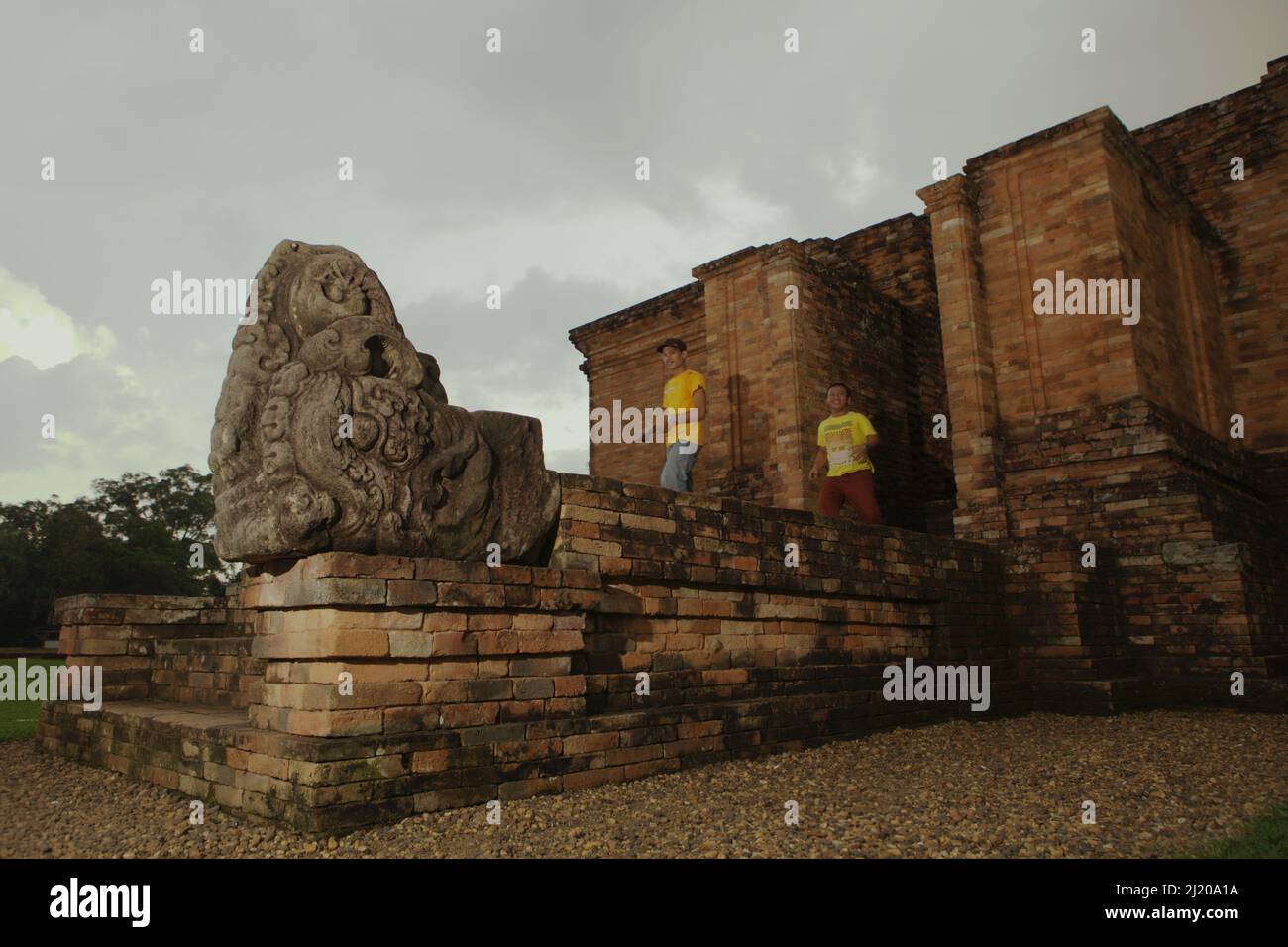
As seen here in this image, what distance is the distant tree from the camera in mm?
23594

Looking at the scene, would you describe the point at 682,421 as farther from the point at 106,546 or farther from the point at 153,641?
the point at 106,546

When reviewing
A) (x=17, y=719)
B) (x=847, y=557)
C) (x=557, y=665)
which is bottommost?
(x=17, y=719)

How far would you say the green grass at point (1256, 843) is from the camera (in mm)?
3100

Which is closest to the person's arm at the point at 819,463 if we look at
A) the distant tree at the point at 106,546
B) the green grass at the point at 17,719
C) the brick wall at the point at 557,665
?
the brick wall at the point at 557,665

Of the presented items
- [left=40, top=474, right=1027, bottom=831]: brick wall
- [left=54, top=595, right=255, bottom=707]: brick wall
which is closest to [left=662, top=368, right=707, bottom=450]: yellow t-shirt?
[left=40, top=474, right=1027, bottom=831]: brick wall

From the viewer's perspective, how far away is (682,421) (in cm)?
780

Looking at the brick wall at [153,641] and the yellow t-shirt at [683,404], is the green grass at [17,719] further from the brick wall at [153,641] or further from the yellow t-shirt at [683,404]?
the yellow t-shirt at [683,404]

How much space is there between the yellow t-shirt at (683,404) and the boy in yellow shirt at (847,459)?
122 cm

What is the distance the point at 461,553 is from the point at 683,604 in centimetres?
150

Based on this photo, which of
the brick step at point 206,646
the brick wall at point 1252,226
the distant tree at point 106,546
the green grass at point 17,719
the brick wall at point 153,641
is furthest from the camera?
the distant tree at point 106,546

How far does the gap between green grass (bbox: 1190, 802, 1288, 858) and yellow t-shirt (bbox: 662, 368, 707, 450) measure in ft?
16.1

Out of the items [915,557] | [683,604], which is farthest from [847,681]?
[683,604]

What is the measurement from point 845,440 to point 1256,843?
4.93 m

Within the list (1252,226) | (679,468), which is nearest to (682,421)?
(679,468)
